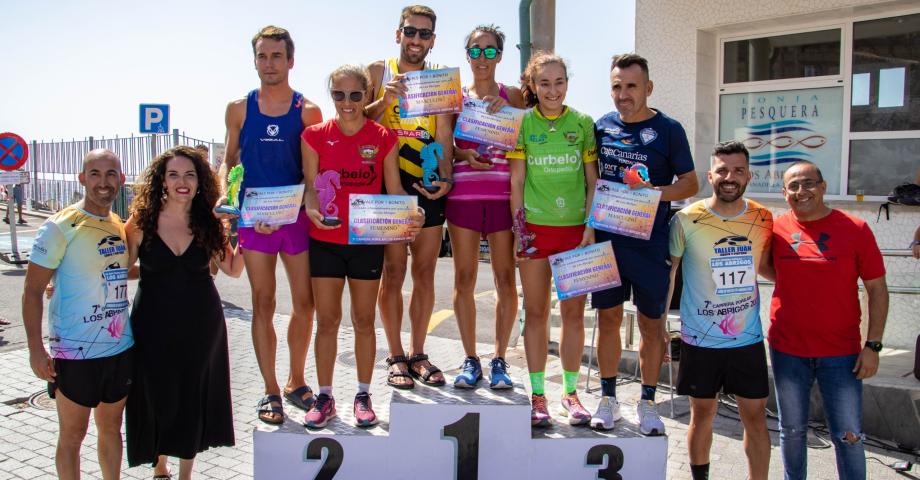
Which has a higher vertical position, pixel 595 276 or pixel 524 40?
pixel 524 40

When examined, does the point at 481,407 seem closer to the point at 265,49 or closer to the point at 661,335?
the point at 661,335

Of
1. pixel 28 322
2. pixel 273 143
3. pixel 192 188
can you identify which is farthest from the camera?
pixel 273 143

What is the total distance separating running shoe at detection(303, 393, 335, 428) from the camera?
13.0 ft

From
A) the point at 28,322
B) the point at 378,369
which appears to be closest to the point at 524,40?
the point at 378,369

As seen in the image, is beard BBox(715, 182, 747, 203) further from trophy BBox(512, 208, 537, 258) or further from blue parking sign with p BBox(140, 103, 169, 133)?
blue parking sign with p BBox(140, 103, 169, 133)

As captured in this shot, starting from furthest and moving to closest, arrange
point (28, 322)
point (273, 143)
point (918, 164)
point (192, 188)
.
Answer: point (918, 164), point (273, 143), point (192, 188), point (28, 322)

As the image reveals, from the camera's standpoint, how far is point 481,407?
3.90 metres

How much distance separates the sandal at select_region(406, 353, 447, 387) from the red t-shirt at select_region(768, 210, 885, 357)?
1990 mm

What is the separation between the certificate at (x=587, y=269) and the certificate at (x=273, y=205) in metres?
1.47

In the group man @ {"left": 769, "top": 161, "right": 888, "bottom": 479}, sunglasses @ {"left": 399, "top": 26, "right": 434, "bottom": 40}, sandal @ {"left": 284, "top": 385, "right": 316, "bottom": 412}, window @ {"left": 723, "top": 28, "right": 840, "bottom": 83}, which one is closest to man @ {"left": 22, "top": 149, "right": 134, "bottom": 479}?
sandal @ {"left": 284, "top": 385, "right": 316, "bottom": 412}

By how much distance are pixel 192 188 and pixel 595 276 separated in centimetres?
223

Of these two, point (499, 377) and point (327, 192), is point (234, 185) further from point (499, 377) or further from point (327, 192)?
point (499, 377)

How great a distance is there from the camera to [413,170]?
423 cm

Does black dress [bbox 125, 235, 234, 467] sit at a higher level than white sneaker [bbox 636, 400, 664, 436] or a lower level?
higher
